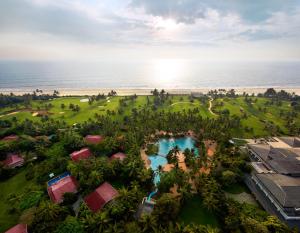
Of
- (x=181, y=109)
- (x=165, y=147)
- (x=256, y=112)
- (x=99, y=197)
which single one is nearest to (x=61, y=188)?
(x=99, y=197)

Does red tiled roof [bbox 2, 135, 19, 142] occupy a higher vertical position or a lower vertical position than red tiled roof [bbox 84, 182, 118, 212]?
higher

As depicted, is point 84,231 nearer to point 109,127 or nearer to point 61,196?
point 61,196

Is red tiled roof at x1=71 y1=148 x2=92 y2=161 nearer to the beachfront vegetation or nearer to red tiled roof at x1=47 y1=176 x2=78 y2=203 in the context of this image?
the beachfront vegetation

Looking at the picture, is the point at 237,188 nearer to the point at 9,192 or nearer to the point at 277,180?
the point at 277,180

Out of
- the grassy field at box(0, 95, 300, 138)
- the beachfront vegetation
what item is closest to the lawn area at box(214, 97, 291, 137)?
the grassy field at box(0, 95, 300, 138)

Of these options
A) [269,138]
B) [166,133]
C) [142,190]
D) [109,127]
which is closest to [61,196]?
[142,190]

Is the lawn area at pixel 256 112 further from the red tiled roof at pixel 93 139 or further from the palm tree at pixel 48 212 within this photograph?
the palm tree at pixel 48 212
